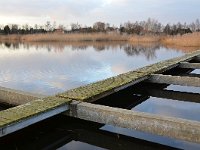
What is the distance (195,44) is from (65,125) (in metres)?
19.4

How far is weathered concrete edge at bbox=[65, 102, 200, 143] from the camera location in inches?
128

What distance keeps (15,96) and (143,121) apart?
2.23 metres

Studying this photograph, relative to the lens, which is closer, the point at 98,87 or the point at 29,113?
the point at 29,113

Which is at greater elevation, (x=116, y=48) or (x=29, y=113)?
(x=29, y=113)

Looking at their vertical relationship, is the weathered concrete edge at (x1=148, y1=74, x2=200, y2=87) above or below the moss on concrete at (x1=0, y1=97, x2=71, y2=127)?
below

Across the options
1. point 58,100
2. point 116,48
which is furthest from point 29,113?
point 116,48

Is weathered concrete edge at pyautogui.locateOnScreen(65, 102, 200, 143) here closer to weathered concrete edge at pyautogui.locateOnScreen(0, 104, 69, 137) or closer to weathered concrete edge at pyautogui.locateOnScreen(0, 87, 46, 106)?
weathered concrete edge at pyautogui.locateOnScreen(0, 104, 69, 137)

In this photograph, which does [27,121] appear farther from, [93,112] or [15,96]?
[15,96]

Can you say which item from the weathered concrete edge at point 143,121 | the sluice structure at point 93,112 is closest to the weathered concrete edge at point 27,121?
the sluice structure at point 93,112

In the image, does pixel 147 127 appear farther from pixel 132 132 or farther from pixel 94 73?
pixel 94 73

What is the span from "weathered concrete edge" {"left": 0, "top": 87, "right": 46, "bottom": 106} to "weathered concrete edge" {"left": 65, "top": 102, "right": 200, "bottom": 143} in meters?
0.77

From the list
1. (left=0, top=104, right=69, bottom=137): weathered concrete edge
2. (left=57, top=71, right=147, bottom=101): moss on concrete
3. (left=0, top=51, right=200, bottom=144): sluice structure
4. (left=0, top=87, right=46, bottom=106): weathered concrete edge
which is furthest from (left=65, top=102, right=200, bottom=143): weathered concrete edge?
(left=0, top=87, right=46, bottom=106): weathered concrete edge

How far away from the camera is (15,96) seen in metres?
4.80

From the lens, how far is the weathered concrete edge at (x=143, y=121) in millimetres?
3248
